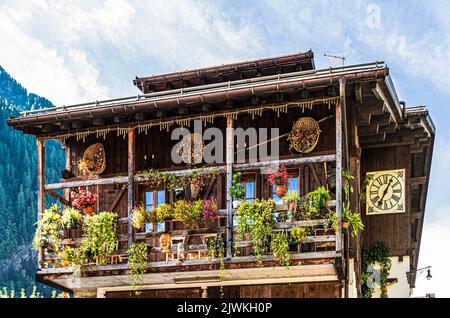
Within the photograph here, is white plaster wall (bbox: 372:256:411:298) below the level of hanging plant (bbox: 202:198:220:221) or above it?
below

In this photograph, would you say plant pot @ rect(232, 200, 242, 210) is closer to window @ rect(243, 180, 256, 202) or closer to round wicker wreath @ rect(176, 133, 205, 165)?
window @ rect(243, 180, 256, 202)

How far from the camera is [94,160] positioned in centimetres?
2417

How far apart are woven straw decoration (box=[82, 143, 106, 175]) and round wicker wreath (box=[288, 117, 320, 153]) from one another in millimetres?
4999

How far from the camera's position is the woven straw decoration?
950 inches

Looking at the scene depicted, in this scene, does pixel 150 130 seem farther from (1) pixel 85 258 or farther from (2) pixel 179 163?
(1) pixel 85 258

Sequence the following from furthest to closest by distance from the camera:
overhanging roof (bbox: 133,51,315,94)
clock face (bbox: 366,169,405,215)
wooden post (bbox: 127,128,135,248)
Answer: clock face (bbox: 366,169,405,215)
overhanging roof (bbox: 133,51,315,94)
wooden post (bbox: 127,128,135,248)

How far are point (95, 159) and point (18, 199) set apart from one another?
8692 centimetres

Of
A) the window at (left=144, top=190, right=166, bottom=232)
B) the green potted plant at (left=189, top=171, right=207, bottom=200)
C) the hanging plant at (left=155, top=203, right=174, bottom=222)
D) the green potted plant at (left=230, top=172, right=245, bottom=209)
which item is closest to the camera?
the green potted plant at (left=230, top=172, right=245, bottom=209)

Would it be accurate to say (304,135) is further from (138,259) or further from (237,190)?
(138,259)

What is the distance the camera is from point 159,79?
26703 mm

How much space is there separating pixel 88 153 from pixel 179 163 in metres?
2.57

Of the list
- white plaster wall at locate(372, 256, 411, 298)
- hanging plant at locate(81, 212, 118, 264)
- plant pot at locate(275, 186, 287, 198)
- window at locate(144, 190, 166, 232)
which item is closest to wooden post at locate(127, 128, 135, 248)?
hanging plant at locate(81, 212, 118, 264)

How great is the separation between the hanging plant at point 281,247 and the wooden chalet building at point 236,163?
20cm
